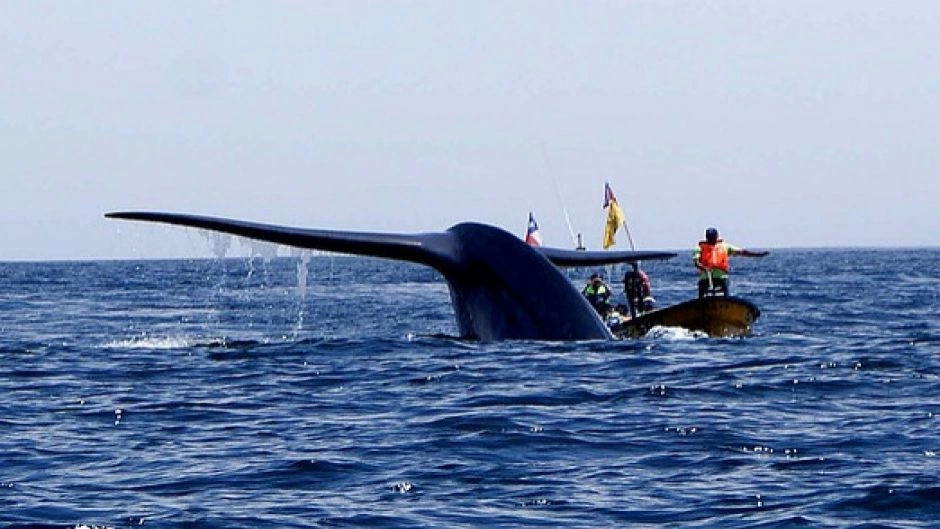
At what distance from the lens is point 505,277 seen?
1620 centimetres

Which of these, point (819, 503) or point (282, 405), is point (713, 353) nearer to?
point (282, 405)

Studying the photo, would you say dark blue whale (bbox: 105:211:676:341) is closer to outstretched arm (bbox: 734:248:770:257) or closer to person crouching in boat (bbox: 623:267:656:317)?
outstretched arm (bbox: 734:248:770:257)

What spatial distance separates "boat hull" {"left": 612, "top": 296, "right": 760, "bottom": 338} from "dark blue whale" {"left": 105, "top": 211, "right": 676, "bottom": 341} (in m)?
3.10

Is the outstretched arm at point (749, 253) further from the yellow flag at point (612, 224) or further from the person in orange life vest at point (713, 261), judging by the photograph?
the yellow flag at point (612, 224)

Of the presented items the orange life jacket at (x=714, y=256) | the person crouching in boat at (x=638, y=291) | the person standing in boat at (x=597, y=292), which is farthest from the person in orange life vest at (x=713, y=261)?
the person standing in boat at (x=597, y=292)

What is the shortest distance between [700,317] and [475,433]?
30.4ft

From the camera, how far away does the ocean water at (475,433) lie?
8.88 m

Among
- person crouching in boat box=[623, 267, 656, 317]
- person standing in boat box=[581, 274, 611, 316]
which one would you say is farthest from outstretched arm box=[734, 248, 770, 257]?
person standing in boat box=[581, 274, 611, 316]

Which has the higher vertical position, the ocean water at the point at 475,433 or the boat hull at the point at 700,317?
the boat hull at the point at 700,317

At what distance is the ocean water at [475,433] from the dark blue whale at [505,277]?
296 mm

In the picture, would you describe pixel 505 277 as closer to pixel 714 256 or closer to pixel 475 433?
pixel 475 433

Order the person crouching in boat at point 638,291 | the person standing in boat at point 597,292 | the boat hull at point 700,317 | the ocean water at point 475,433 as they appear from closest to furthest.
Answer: the ocean water at point 475,433
the boat hull at point 700,317
the person crouching in boat at point 638,291
the person standing in boat at point 597,292

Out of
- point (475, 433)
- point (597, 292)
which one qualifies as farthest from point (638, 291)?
point (475, 433)

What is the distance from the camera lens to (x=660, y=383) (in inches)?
566
